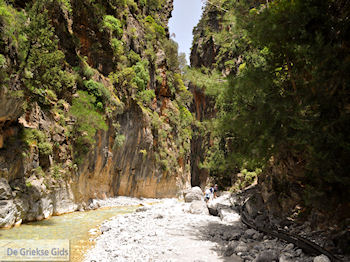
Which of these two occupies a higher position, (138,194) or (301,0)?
(301,0)

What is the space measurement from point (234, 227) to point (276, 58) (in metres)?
6.65

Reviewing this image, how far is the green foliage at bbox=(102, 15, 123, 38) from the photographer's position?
62.1ft

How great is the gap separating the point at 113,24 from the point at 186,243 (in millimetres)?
18584

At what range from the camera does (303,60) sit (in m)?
6.01

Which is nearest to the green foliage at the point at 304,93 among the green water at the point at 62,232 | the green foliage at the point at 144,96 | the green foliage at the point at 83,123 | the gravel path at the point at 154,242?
the gravel path at the point at 154,242

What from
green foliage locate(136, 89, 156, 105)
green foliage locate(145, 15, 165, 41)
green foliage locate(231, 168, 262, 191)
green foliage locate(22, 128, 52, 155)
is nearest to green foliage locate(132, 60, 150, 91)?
green foliage locate(136, 89, 156, 105)

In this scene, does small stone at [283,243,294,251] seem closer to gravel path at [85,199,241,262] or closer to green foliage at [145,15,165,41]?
gravel path at [85,199,241,262]

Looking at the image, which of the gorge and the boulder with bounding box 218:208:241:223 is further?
the boulder with bounding box 218:208:241:223

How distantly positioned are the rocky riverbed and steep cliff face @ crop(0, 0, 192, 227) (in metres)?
4.12

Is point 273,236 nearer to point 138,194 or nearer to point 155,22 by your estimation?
point 138,194

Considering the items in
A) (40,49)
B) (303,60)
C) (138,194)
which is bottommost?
(138,194)

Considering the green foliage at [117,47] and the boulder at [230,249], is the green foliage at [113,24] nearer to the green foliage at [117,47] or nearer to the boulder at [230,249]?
the green foliage at [117,47]

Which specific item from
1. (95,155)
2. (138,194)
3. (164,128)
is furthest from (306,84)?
(164,128)

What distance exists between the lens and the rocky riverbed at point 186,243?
6223 millimetres
